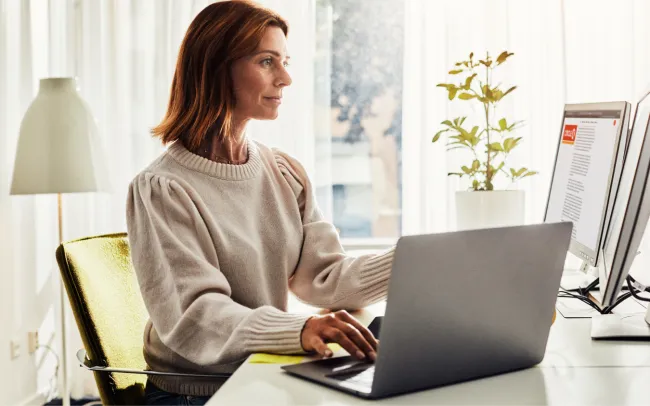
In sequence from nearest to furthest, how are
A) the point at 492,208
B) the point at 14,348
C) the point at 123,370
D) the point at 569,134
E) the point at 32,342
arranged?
1. the point at 123,370
2. the point at 569,134
3. the point at 492,208
4. the point at 14,348
5. the point at 32,342

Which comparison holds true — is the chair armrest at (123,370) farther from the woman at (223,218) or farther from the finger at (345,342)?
the finger at (345,342)

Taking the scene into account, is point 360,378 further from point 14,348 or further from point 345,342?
point 14,348

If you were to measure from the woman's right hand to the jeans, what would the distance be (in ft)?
1.38

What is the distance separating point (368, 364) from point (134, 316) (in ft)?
2.53

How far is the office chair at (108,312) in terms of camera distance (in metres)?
1.52

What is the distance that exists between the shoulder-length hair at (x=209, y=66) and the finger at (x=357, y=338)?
2.17 ft

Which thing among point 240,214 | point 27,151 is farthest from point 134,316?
point 27,151

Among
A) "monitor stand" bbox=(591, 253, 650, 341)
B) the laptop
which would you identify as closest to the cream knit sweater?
the laptop

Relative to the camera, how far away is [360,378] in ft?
3.24

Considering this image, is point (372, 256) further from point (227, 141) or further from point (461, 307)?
point (461, 307)

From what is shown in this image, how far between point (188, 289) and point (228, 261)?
0.66 ft

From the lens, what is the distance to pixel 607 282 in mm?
1333

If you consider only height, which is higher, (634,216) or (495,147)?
(495,147)

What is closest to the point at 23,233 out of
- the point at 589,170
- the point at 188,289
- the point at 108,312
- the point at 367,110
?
the point at 367,110
